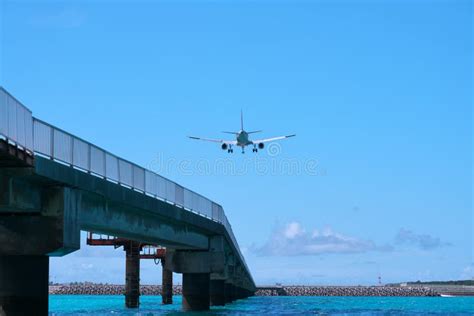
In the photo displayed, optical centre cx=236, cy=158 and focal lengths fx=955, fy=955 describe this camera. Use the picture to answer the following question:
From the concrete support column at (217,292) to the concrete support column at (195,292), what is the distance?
22.6 meters

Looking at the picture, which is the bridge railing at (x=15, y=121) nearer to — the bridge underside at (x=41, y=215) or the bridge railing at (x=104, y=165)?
the bridge underside at (x=41, y=215)

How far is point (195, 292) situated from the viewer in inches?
2805

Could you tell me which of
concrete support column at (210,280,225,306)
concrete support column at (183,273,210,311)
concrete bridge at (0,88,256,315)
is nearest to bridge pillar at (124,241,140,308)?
concrete support column at (210,280,225,306)

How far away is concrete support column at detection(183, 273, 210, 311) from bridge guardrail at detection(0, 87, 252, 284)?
13.6 m

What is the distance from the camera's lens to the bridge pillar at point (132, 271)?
295ft

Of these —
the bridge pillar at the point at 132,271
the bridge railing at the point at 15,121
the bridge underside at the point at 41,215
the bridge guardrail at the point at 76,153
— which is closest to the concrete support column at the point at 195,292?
the bridge guardrail at the point at 76,153

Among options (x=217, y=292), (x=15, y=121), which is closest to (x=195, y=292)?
(x=217, y=292)

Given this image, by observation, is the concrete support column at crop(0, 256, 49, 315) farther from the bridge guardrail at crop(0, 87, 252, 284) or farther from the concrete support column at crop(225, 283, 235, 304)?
the concrete support column at crop(225, 283, 235, 304)

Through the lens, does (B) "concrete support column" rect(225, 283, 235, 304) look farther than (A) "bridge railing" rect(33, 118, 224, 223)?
Yes

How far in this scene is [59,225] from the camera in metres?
33.3

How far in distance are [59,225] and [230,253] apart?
54.4 metres

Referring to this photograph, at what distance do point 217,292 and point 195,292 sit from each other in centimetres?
2414

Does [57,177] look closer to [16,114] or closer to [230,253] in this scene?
[16,114]

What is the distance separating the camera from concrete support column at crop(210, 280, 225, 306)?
94.2 m
